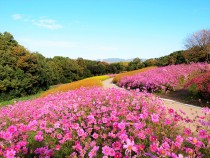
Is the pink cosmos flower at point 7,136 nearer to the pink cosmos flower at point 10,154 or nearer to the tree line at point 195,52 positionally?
the pink cosmos flower at point 10,154

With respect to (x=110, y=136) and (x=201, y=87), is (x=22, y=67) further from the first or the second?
(x=110, y=136)

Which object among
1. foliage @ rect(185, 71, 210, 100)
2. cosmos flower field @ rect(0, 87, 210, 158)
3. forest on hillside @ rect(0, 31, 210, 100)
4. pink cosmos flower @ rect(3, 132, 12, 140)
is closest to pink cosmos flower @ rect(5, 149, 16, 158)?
cosmos flower field @ rect(0, 87, 210, 158)

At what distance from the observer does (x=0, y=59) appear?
70.6 feet

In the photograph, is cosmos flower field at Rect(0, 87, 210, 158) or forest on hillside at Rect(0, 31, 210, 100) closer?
cosmos flower field at Rect(0, 87, 210, 158)

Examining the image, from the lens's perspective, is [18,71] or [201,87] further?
[18,71]

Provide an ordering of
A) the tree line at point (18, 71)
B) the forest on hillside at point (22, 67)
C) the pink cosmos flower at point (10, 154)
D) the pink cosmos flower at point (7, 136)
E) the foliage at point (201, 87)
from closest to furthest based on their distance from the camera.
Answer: the pink cosmos flower at point (10, 154) → the pink cosmos flower at point (7, 136) → the foliage at point (201, 87) → the tree line at point (18, 71) → the forest on hillside at point (22, 67)

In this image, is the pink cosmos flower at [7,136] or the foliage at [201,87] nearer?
the pink cosmos flower at [7,136]

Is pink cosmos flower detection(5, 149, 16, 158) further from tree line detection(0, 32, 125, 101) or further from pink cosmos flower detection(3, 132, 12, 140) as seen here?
tree line detection(0, 32, 125, 101)

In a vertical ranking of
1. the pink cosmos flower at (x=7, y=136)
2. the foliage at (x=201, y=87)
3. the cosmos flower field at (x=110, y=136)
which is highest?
the pink cosmos flower at (x=7, y=136)

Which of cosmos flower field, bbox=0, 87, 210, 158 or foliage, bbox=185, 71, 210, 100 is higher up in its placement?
cosmos flower field, bbox=0, 87, 210, 158

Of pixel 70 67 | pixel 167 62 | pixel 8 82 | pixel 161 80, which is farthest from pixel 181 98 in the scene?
pixel 70 67

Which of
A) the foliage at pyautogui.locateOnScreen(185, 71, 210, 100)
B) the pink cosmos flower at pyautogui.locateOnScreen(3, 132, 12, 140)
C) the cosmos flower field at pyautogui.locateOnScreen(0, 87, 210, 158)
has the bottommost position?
the foliage at pyautogui.locateOnScreen(185, 71, 210, 100)

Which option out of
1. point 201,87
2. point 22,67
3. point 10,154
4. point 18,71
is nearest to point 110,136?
point 10,154

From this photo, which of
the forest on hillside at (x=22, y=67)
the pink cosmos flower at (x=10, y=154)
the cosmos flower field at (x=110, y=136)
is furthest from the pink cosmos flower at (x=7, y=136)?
the forest on hillside at (x=22, y=67)
